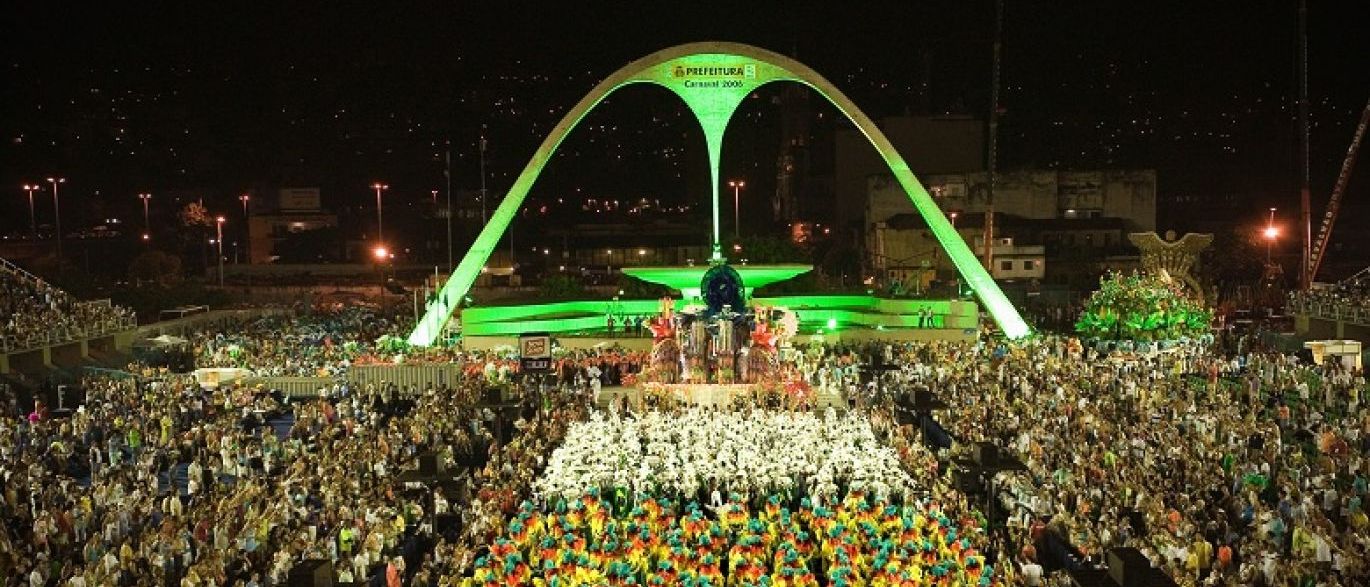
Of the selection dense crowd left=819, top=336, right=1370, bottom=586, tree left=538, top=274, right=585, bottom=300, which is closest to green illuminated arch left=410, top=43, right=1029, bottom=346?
tree left=538, top=274, right=585, bottom=300

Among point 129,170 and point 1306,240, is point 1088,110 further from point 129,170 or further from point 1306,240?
point 129,170

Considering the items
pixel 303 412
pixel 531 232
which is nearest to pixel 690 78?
pixel 303 412

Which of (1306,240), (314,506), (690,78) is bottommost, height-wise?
(314,506)

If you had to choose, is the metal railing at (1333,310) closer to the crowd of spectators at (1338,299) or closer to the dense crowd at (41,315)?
the crowd of spectators at (1338,299)

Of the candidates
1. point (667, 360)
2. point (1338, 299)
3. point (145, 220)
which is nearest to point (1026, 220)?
point (1338, 299)

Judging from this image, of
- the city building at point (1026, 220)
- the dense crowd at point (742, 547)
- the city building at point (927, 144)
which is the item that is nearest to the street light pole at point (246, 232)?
the city building at point (927, 144)

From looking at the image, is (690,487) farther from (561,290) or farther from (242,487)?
(561,290)

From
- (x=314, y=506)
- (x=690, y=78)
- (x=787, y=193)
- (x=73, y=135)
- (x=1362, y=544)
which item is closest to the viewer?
(x=1362, y=544)
